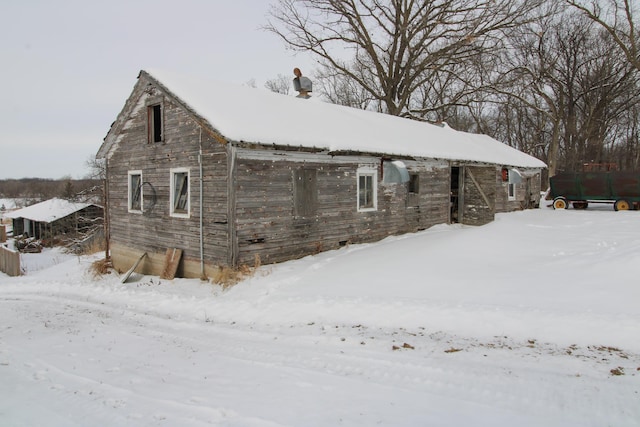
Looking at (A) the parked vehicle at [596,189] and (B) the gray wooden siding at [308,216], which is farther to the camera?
(A) the parked vehicle at [596,189]

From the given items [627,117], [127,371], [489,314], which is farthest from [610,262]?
[627,117]

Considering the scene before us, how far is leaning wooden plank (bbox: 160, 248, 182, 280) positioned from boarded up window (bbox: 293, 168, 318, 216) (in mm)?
3606

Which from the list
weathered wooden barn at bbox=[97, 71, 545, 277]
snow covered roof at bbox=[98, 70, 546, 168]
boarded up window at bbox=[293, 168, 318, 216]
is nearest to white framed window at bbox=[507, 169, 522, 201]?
snow covered roof at bbox=[98, 70, 546, 168]

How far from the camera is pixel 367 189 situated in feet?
45.3

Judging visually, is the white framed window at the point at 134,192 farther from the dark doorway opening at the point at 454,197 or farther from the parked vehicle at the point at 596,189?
the parked vehicle at the point at 596,189

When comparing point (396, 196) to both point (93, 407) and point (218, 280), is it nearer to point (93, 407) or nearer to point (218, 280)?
point (218, 280)

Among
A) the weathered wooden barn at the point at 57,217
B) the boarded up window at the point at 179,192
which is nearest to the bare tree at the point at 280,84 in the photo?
the weathered wooden barn at the point at 57,217

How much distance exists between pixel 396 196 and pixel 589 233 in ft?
21.8

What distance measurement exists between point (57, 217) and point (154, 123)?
32880mm

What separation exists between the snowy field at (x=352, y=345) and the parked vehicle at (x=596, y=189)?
1342cm

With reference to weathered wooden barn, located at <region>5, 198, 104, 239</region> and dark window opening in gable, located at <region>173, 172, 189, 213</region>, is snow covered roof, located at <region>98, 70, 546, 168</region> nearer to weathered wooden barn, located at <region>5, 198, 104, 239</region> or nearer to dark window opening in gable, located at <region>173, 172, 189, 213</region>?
dark window opening in gable, located at <region>173, 172, 189, 213</region>

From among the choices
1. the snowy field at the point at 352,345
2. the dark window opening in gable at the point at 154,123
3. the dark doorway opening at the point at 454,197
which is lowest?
the snowy field at the point at 352,345

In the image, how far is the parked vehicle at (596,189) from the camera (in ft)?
73.3

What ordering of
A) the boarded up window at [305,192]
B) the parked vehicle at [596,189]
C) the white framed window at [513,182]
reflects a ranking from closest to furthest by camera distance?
the boarded up window at [305,192] → the white framed window at [513,182] → the parked vehicle at [596,189]
